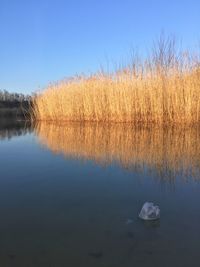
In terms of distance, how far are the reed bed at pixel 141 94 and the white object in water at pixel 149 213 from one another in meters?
6.63

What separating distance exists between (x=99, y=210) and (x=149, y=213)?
406 mm

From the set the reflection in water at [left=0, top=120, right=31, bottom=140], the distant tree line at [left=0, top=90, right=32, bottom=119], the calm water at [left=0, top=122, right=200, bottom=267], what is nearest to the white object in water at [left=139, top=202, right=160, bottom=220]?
the calm water at [left=0, top=122, right=200, bottom=267]

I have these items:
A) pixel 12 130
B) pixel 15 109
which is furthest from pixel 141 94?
pixel 15 109

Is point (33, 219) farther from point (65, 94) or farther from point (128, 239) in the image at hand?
point (65, 94)

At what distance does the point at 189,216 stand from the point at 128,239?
1.97 feet

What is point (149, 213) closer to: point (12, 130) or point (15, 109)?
point (12, 130)

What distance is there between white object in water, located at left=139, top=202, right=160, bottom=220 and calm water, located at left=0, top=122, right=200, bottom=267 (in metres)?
0.06

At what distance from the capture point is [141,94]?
31.7 feet

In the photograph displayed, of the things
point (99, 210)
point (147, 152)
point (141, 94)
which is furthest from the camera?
point (141, 94)

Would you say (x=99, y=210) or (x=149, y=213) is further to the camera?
(x=99, y=210)

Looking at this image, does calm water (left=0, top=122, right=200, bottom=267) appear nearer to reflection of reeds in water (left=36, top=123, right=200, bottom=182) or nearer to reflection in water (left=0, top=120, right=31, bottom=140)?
reflection of reeds in water (left=36, top=123, right=200, bottom=182)

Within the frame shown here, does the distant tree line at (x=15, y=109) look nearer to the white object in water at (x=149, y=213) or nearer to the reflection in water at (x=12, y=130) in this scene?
the reflection in water at (x=12, y=130)

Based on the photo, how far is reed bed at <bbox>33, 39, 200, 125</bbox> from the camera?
8719 millimetres

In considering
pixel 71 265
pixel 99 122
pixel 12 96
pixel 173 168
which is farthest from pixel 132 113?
pixel 12 96
